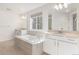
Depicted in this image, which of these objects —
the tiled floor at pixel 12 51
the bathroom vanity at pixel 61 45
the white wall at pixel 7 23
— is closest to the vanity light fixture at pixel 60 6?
the bathroom vanity at pixel 61 45

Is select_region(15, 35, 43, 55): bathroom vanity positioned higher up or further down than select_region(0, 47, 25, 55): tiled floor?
higher up

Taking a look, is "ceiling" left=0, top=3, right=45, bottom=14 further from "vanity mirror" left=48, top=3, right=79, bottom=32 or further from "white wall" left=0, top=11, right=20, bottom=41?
"vanity mirror" left=48, top=3, right=79, bottom=32

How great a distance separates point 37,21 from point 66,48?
0.59 meters

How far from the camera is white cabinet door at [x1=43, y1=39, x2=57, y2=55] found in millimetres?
1689

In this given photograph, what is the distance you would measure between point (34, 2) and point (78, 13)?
2.17 feet

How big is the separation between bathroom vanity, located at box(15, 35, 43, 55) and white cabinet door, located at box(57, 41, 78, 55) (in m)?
0.28

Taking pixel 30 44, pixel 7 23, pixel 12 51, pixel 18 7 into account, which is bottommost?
pixel 12 51

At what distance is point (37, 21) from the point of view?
68.5 inches

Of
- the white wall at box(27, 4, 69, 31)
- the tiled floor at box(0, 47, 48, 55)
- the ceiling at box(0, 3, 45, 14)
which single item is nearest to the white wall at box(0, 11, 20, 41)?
the ceiling at box(0, 3, 45, 14)

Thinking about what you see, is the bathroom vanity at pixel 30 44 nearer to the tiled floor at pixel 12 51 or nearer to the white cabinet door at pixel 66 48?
the tiled floor at pixel 12 51

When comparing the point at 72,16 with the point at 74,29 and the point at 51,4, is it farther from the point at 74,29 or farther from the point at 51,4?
the point at 51,4

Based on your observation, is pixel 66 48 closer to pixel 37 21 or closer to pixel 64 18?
pixel 64 18

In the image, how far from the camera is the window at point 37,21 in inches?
67.6

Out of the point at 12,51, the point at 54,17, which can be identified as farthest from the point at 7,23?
the point at 54,17
